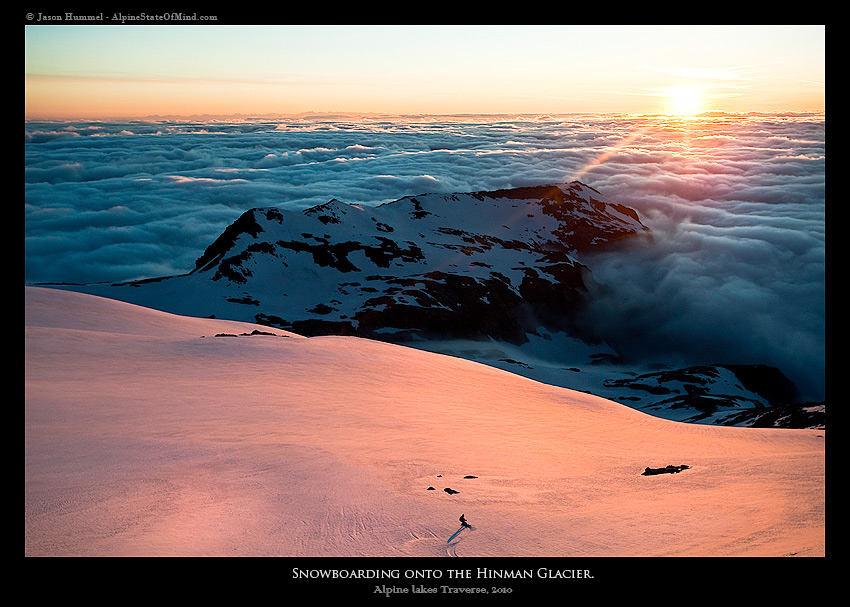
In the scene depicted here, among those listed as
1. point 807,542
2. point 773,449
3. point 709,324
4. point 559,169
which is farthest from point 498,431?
point 559,169

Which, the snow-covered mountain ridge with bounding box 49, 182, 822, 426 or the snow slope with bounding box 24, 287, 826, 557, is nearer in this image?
the snow slope with bounding box 24, 287, 826, 557

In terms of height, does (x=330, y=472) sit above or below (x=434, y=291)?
below

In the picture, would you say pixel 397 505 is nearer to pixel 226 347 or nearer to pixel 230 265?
pixel 226 347

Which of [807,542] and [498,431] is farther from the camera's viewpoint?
[498,431]

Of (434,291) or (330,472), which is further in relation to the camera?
(434,291)
